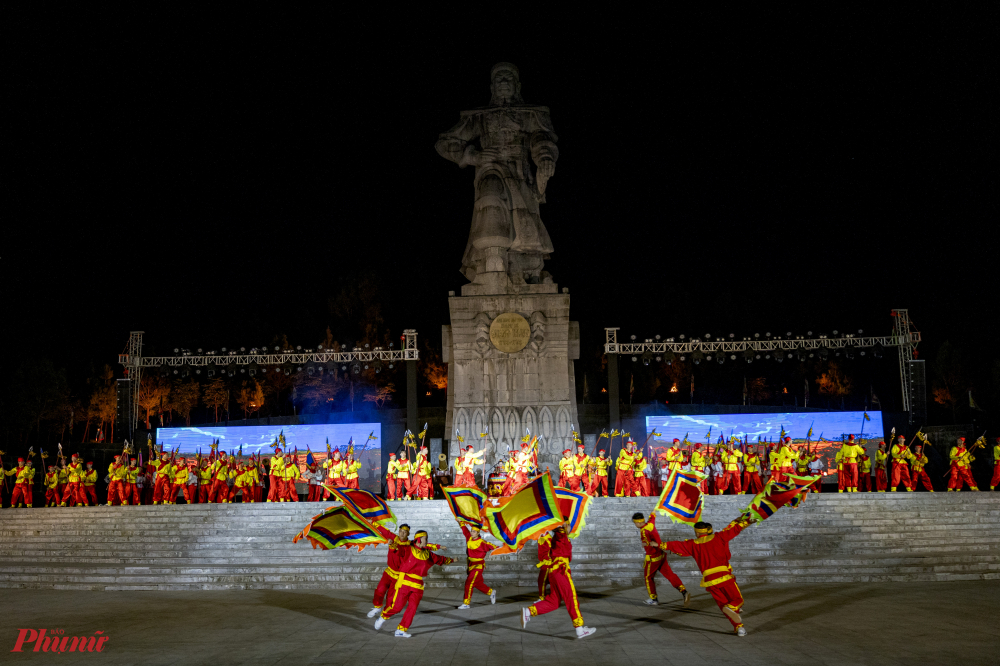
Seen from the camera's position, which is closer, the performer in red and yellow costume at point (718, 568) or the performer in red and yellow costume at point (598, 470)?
the performer in red and yellow costume at point (718, 568)

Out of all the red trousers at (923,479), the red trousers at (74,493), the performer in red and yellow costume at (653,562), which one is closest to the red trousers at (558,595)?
the performer in red and yellow costume at (653,562)

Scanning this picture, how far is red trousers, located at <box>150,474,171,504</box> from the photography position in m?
19.4

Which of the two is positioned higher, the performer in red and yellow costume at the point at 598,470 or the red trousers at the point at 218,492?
the performer in red and yellow costume at the point at 598,470

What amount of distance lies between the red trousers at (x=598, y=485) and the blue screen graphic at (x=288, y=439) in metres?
7.97

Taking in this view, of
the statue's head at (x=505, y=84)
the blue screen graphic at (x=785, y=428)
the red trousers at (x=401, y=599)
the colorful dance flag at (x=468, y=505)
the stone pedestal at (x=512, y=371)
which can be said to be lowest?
the red trousers at (x=401, y=599)

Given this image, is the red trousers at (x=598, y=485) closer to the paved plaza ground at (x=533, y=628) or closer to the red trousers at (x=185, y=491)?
the paved plaza ground at (x=533, y=628)

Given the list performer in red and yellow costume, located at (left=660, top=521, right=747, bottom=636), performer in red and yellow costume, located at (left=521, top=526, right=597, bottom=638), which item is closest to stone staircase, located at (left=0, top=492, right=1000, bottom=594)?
performer in red and yellow costume, located at (left=521, top=526, right=597, bottom=638)

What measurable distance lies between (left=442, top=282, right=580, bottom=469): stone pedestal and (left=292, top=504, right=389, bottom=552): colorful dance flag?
1053cm

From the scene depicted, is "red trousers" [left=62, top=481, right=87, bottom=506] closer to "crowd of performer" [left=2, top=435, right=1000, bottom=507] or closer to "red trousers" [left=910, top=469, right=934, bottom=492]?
"crowd of performer" [left=2, top=435, right=1000, bottom=507]

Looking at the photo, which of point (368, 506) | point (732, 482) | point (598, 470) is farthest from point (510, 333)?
point (368, 506)

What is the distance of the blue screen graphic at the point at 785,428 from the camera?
23.6 metres

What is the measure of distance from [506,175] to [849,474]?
12206 millimetres

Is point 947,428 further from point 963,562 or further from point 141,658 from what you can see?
point 141,658

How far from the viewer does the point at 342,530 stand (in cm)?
934
